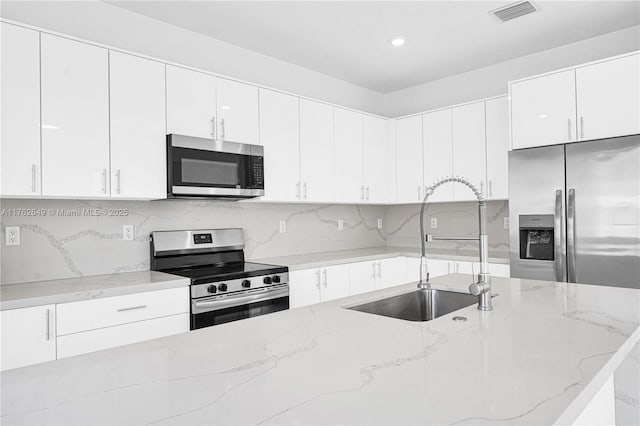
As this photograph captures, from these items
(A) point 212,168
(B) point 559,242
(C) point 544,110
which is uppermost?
(C) point 544,110

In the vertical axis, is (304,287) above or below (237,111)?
below

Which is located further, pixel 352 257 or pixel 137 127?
pixel 352 257

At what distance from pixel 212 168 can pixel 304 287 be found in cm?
113

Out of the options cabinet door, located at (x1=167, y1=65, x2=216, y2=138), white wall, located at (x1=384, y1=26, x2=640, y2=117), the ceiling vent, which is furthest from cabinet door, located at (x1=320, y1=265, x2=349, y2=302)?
the ceiling vent

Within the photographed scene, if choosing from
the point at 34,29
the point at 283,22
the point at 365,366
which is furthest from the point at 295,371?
the point at 283,22

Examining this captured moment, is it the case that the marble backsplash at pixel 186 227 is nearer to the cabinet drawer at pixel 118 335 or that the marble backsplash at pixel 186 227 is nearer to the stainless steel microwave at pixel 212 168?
the stainless steel microwave at pixel 212 168

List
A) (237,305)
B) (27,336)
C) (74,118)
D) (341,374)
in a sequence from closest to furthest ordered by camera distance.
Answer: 1. (341,374)
2. (27,336)
3. (74,118)
4. (237,305)

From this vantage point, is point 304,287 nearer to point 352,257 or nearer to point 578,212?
point 352,257

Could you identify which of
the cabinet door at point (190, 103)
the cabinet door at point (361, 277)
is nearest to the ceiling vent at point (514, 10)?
the cabinet door at point (190, 103)

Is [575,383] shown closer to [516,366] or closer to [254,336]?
[516,366]

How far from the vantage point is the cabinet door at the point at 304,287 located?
3240 mm

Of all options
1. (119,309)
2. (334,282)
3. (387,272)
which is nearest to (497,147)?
(387,272)

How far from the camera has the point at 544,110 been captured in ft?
10.6

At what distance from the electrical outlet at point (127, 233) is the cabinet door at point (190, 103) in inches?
28.8
